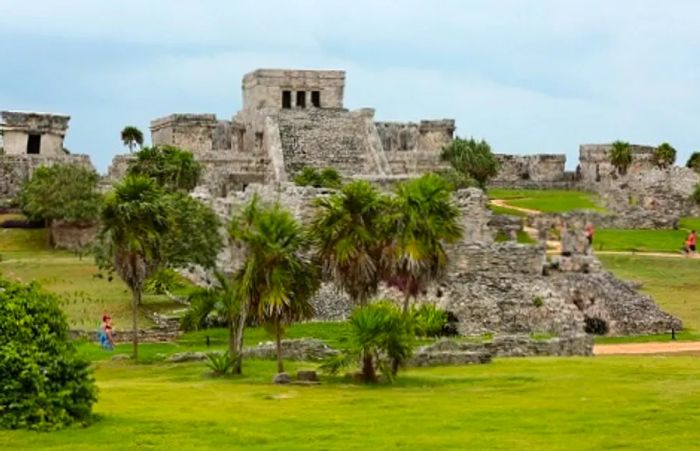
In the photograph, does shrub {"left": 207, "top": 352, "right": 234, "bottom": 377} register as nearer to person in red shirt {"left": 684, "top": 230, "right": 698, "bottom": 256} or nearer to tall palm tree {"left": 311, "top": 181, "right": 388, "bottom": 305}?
tall palm tree {"left": 311, "top": 181, "right": 388, "bottom": 305}

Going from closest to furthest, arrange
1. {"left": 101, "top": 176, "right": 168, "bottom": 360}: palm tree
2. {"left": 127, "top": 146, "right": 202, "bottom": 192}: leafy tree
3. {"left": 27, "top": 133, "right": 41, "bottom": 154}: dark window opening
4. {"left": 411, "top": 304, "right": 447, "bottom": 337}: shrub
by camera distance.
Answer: {"left": 101, "top": 176, "right": 168, "bottom": 360}: palm tree, {"left": 411, "top": 304, "right": 447, "bottom": 337}: shrub, {"left": 127, "top": 146, "right": 202, "bottom": 192}: leafy tree, {"left": 27, "top": 133, "right": 41, "bottom": 154}: dark window opening

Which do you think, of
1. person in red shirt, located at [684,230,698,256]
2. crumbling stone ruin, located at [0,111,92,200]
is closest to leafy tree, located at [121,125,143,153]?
crumbling stone ruin, located at [0,111,92,200]

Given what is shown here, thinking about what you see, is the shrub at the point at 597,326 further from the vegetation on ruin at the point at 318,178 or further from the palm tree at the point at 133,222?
the vegetation on ruin at the point at 318,178

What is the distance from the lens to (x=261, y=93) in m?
82.6

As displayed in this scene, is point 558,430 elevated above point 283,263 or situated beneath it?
situated beneath

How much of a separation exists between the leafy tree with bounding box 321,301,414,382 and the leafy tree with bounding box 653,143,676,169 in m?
71.3

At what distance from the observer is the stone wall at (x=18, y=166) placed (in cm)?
7712

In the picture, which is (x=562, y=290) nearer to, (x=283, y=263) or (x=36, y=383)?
(x=283, y=263)

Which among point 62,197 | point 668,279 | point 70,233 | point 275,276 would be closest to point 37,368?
point 275,276

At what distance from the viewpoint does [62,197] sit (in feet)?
198

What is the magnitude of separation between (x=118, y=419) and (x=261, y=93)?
62526 mm

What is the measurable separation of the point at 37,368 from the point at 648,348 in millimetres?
19521

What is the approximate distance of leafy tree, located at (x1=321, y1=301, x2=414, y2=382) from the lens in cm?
2673

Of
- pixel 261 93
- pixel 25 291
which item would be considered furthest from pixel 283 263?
pixel 261 93
